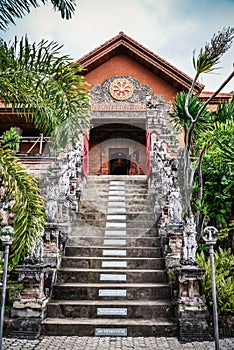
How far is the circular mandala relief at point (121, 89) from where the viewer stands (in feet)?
39.1

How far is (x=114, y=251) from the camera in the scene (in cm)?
560

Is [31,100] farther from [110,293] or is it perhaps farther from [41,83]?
[110,293]

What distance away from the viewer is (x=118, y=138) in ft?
46.5

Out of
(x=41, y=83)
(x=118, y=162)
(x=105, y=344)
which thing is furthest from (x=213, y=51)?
(x=118, y=162)

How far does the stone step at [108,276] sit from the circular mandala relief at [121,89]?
316 inches

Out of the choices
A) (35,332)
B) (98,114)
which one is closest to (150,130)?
(98,114)

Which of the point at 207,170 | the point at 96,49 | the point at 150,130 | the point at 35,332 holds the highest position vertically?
the point at 96,49

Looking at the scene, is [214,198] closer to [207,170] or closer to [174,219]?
[207,170]

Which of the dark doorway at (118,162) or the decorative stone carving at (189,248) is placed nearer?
the decorative stone carving at (189,248)

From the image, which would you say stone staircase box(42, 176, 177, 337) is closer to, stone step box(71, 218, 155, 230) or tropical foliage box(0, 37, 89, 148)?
stone step box(71, 218, 155, 230)

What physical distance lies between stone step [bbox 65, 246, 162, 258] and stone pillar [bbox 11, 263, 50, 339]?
44.7 inches

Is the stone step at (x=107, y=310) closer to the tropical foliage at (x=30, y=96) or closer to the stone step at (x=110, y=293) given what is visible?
the stone step at (x=110, y=293)

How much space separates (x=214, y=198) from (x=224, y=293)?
10.2 ft

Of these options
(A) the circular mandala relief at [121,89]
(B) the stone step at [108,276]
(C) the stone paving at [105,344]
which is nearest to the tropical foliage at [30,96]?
(C) the stone paving at [105,344]
